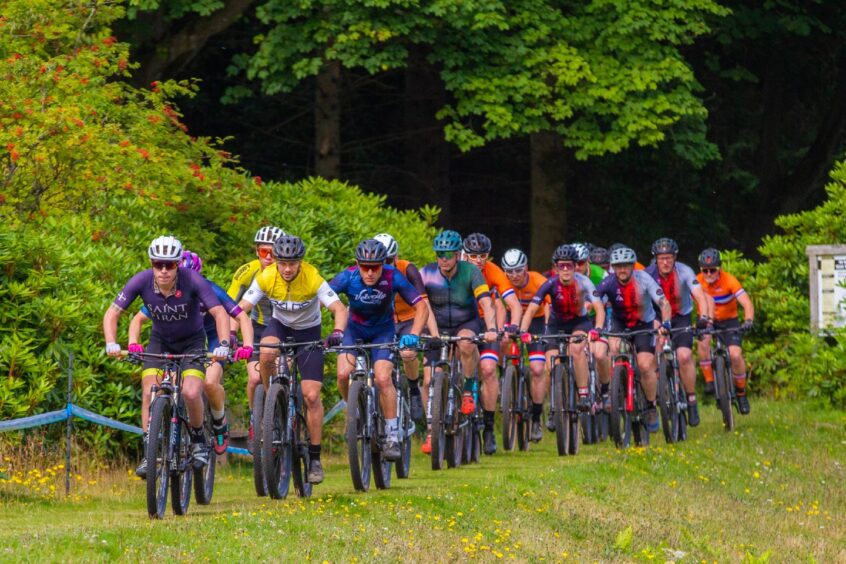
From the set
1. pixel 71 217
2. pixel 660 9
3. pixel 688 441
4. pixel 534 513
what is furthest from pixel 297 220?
pixel 660 9

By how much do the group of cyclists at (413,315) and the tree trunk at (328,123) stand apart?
7011 mm

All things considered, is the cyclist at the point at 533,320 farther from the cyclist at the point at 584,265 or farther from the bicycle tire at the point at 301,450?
the bicycle tire at the point at 301,450

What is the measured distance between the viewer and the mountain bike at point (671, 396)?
67.0ft

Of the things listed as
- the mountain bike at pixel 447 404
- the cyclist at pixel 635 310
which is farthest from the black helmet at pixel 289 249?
the cyclist at pixel 635 310

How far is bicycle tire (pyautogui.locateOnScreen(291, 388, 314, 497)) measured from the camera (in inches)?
571

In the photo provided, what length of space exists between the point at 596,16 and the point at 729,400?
8.40 m

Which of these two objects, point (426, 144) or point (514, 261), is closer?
point (514, 261)

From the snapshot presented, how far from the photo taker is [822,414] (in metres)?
24.7

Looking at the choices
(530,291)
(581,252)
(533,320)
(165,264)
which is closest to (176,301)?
(165,264)

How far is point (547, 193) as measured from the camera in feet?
105

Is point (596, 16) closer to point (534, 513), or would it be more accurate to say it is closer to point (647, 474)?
point (647, 474)

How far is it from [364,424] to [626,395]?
18.6 ft

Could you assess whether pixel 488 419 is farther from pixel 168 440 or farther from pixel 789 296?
pixel 789 296

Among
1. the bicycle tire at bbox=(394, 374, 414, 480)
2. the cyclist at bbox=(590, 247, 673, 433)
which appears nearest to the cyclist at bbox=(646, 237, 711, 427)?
the cyclist at bbox=(590, 247, 673, 433)
